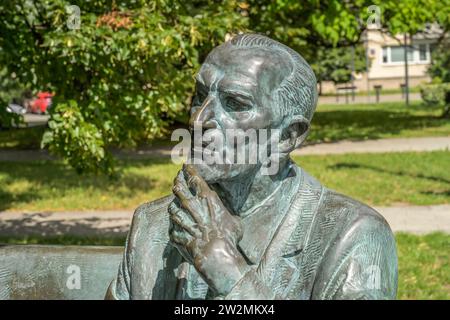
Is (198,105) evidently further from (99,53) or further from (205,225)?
(99,53)

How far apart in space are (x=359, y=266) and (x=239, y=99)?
1.88 ft

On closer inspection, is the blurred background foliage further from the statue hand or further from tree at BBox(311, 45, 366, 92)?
tree at BBox(311, 45, 366, 92)

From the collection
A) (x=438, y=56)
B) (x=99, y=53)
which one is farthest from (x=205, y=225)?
(x=438, y=56)

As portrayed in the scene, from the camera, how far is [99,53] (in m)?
5.89

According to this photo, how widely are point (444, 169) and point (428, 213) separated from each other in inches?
140

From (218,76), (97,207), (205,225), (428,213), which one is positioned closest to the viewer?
(205,225)

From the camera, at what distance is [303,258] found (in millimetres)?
2121

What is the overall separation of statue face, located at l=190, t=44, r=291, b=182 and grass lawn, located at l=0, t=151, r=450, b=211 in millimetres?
8334

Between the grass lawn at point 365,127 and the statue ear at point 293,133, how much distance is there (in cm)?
1639

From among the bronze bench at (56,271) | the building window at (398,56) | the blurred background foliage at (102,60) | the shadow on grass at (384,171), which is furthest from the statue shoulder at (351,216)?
the building window at (398,56)

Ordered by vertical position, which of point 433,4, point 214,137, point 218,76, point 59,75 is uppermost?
point 218,76

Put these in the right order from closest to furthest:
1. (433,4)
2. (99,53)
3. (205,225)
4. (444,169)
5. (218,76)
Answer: (205,225) < (218,76) < (99,53) < (444,169) < (433,4)

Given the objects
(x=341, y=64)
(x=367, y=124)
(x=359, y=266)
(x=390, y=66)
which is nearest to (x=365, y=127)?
(x=367, y=124)

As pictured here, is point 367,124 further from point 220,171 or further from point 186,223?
point 186,223
